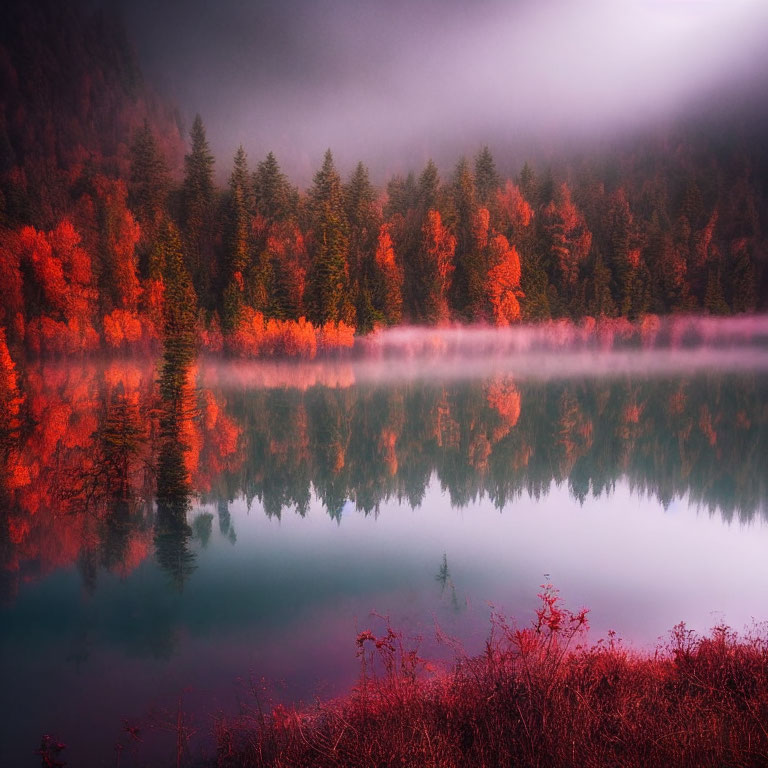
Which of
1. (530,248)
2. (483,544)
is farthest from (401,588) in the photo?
(530,248)

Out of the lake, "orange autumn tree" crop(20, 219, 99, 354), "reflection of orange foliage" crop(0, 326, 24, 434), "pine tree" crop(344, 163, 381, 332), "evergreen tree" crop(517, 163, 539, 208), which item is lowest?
the lake

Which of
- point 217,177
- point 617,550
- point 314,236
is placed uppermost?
point 217,177

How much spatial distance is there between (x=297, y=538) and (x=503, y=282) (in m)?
22.6

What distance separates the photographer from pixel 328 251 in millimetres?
25406

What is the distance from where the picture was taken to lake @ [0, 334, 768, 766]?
5.88m

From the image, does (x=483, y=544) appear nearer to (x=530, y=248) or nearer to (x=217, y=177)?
(x=217, y=177)

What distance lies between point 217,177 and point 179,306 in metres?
6.69

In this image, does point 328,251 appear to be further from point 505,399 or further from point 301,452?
point 301,452

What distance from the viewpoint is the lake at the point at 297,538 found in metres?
5.88

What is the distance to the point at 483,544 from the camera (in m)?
9.80

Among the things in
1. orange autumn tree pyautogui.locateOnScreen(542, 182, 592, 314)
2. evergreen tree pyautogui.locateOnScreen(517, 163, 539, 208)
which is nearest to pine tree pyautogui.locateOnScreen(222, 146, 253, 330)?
evergreen tree pyautogui.locateOnScreen(517, 163, 539, 208)

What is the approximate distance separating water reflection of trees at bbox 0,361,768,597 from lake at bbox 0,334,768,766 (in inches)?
3.1

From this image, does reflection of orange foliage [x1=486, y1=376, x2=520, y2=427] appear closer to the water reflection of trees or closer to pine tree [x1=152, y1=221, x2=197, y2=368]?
the water reflection of trees

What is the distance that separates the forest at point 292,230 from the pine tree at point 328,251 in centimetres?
9
